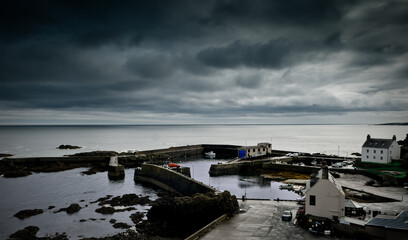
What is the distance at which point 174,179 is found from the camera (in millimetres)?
45312

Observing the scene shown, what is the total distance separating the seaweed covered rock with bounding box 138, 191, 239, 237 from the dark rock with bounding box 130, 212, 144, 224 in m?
0.97

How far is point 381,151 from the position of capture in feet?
175

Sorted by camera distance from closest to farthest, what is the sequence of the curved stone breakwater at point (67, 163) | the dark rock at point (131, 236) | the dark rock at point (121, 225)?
the dark rock at point (131, 236)
the dark rock at point (121, 225)
the curved stone breakwater at point (67, 163)

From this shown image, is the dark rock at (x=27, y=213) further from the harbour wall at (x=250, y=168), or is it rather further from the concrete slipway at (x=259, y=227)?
the harbour wall at (x=250, y=168)

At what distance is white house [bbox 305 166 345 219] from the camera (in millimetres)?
24188

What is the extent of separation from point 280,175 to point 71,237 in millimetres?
41053

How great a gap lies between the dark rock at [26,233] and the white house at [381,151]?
58.7 meters

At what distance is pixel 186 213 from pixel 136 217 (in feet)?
21.5

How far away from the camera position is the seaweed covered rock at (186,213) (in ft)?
93.3

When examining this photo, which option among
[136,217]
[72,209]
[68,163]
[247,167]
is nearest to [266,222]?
[136,217]

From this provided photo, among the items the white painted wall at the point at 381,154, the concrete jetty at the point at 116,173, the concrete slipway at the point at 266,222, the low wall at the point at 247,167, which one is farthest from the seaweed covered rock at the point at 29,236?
the white painted wall at the point at 381,154

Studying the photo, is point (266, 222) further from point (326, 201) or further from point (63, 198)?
point (63, 198)

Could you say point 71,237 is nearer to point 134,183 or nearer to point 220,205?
point 220,205

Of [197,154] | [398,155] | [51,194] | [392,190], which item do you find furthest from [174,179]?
[197,154]
